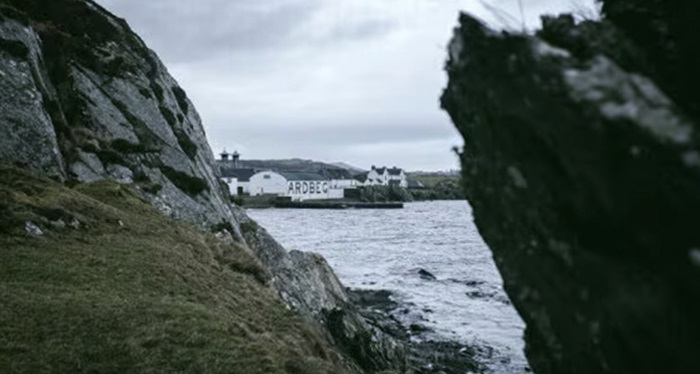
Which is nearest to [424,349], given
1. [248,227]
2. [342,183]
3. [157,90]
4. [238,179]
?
[248,227]

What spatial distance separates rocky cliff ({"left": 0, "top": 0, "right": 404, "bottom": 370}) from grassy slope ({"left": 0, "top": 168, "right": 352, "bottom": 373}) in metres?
3.10

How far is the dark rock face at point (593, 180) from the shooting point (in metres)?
3.51

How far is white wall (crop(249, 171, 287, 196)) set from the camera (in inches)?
6531

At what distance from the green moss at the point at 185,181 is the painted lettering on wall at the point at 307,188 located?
142905mm

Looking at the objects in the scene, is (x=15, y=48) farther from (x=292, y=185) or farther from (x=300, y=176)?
(x=300, y=176)

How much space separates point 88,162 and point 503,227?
2116 centimetres

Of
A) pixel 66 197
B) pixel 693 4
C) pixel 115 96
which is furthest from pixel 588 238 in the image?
pixel 115 96

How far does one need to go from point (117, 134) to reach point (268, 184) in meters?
141

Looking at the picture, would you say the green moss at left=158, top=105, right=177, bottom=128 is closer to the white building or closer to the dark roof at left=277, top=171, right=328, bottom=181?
the white building

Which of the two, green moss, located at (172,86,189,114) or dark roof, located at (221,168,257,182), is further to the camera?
dark roof, located at (221,168,257,182)

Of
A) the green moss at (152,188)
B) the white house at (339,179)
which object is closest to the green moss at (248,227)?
the green moss at (152,188)

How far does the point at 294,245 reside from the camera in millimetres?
59844

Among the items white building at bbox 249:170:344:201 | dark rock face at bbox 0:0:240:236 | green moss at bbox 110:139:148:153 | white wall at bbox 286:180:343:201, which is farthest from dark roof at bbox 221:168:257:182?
green moss at bbox 110:139:148:153

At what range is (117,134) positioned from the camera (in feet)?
84.7
